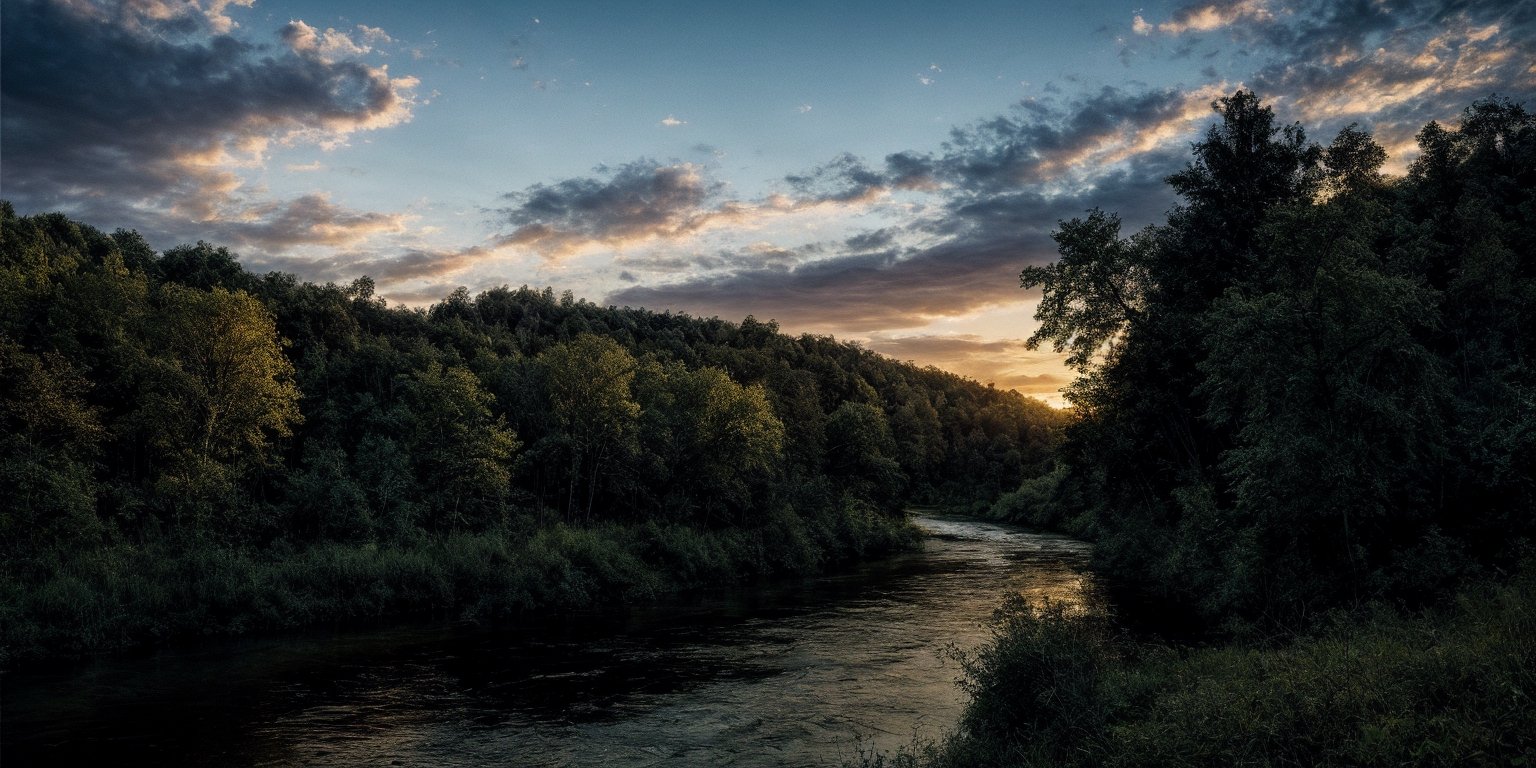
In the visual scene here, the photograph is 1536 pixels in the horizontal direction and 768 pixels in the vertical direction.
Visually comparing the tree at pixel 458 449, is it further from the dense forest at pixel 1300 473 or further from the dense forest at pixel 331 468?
the dense forest at pixel 1300 473

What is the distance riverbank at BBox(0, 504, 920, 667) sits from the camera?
2558 centimetres

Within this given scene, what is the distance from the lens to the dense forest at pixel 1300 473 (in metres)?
9.84

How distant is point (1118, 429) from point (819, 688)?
962 inches

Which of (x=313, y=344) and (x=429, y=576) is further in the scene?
(x=313, y=344)

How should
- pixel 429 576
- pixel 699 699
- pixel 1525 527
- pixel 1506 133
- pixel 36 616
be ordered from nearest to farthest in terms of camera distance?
pixel 1525 527
pixel 699 699
pixel 36 616
pixel 429 576
pixel 1506 133

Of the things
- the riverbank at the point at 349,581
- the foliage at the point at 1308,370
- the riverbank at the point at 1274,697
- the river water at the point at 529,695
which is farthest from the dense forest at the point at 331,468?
the riverbank at the point at 1274,697

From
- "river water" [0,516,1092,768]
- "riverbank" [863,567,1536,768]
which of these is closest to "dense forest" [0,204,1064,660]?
"river water" [0,516,1092,768]

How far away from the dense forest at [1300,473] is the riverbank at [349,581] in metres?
23.9

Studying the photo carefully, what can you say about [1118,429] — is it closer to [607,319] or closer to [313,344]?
[313,344]

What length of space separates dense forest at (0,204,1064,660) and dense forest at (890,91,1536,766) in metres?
24.9

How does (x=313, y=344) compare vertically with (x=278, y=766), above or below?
above

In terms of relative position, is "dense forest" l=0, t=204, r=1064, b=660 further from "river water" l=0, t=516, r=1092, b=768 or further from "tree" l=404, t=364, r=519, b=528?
"river water" l=0, t=516, r=1092, b=768

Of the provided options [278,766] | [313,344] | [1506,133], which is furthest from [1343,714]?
[313,344]

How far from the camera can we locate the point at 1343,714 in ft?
30.3
